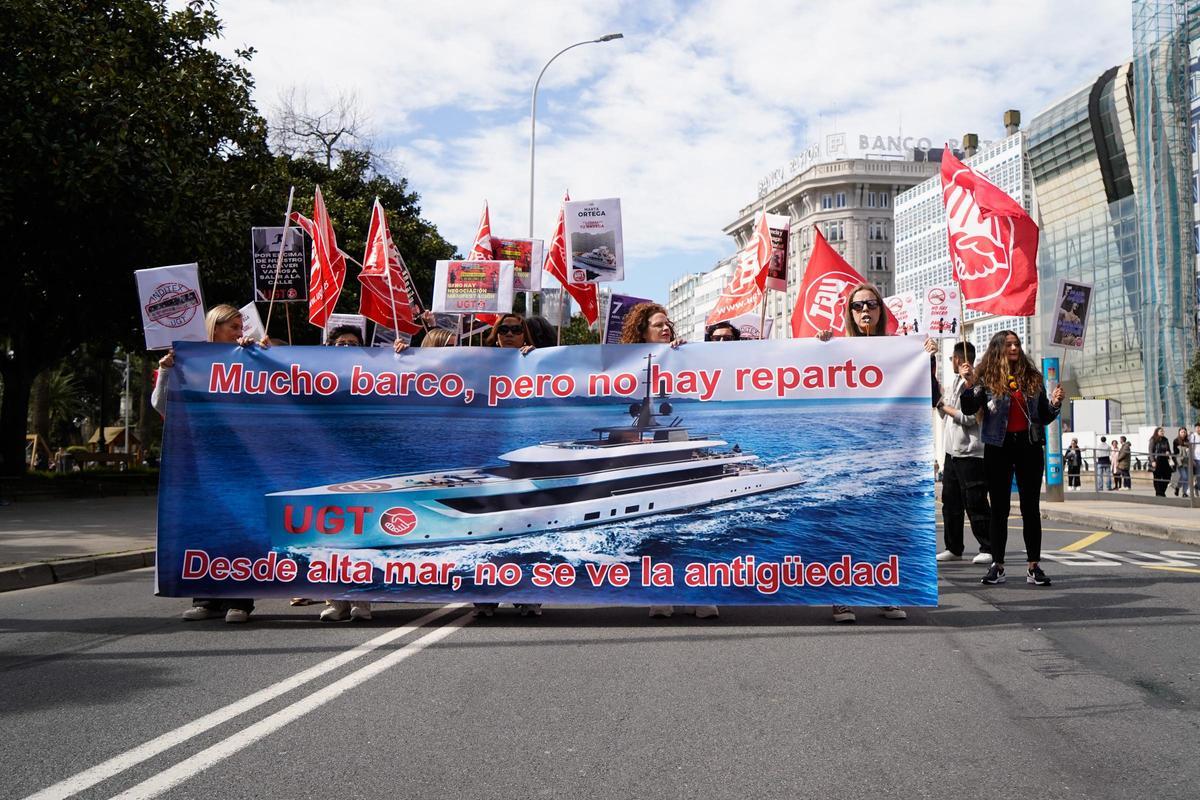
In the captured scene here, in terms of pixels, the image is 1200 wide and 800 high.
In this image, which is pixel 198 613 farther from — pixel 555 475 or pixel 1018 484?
pixel 1018 484

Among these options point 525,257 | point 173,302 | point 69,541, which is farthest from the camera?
point 525,257

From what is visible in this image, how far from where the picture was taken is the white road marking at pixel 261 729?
3670 mm

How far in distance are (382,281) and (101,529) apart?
199 inches

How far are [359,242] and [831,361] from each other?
91.8 feet

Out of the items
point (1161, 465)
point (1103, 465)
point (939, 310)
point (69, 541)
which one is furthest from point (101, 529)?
point (1103, 465)

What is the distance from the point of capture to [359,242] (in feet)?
109

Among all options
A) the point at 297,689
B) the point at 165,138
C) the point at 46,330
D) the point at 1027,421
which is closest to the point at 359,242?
the point at 46,330

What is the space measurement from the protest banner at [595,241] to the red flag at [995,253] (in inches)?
117

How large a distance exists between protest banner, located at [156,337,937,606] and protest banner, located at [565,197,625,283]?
2.96 metres

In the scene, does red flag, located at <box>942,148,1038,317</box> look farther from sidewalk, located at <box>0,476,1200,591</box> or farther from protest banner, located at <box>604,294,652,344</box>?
sidewalk, located at <box>0,476,1200,591</box>

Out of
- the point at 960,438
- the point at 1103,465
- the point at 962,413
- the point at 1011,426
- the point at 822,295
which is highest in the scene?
the point at 822,295

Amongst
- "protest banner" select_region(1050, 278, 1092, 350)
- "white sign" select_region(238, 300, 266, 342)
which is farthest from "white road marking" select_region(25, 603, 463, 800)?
"protest banner" select_region(1050, 278, 1092, 350)

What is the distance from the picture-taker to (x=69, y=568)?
9891 millimetres

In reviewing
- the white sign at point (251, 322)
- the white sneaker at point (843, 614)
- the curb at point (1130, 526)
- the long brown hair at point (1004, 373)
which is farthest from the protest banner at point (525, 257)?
the curb at point (1130, 526)
